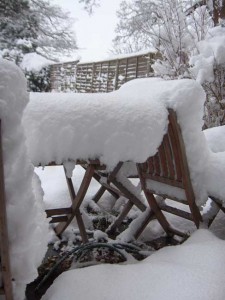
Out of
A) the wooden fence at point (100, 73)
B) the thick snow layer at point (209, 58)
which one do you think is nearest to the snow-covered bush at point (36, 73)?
the wooden fence at point (100, 73)

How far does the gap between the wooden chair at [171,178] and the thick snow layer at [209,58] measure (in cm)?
193

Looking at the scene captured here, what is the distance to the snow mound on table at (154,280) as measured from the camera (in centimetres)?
146

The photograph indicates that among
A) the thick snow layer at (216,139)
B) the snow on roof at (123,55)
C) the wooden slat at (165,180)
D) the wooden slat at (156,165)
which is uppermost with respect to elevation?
the snow on roof at (123,55)

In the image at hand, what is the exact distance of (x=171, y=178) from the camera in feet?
8.22

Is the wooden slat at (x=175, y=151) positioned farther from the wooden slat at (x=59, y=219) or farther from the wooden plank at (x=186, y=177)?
the wooden slat at (x=59, y=219)

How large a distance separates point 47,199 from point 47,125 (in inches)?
76.6

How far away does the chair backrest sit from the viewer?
7.63 ft

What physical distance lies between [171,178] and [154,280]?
3.41 ft

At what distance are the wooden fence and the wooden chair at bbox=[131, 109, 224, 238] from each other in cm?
452

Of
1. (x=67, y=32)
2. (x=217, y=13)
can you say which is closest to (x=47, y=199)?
(x=217, y=13)

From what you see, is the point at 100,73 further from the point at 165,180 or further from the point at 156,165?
the point at 165,180

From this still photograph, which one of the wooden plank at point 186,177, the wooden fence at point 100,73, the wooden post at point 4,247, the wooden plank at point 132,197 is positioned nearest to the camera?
the wooden post at point 4,247

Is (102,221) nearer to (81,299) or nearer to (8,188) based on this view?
(81,299)

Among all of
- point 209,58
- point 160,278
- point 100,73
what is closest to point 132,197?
point 160,278
